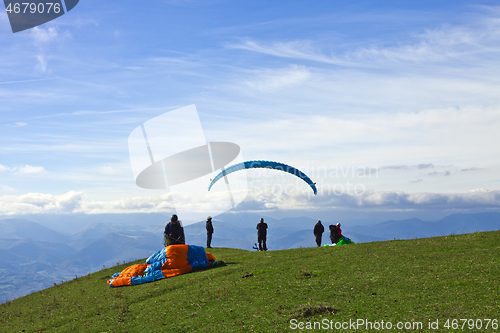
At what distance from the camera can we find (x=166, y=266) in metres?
20.8

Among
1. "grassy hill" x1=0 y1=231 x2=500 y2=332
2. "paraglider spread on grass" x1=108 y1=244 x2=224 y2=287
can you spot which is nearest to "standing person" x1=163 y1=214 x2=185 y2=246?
"paraglider spread on grass" x1=108 y1=244 x2=224 y2=287

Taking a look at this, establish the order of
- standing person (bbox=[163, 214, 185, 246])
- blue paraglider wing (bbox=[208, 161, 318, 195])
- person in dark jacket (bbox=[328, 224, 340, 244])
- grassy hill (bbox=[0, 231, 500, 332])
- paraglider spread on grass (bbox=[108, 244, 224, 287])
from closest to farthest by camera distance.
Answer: grassy hill (bbox=[0, 231, 500, 332]), paraglider spread on grass (bbox=[108, 244, 224, 287]), standing person (bbox=[163, 214, 185, 246]), person in dark jacket (bbox=[328, 224, 340, 244]), blue paraglider wing (bbox=[208, 161, 318, 195])

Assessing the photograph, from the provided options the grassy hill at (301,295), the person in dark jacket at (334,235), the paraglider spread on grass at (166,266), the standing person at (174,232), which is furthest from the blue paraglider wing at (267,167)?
the grassy hill at (301,295)

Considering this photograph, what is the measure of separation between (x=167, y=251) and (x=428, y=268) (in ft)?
48.7

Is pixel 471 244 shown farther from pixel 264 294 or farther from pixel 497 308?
pixel 264 294

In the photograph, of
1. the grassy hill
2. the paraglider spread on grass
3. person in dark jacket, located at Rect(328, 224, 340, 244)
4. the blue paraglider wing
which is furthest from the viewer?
the blue paraglider wing

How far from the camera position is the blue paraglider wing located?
29.0 m

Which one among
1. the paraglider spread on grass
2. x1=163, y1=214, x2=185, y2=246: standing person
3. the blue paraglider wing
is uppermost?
the blue paraglider wing

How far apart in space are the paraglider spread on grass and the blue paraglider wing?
8.95 meters

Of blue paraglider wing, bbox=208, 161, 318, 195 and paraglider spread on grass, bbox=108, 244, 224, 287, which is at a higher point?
blue paraglider wing, bbox=208, 161, 318, 195

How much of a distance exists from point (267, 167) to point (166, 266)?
40.7ft

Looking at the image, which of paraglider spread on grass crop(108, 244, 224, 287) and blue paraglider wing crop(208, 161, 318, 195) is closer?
paraglider spread on grass crop(108, 244, 224, 287)

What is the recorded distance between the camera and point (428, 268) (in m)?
15.2

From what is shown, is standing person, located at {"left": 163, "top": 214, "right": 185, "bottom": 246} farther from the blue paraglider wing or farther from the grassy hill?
the blue paraglider wing
